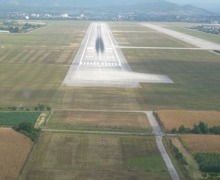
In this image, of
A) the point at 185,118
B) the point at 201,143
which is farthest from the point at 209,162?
the point at 185,118

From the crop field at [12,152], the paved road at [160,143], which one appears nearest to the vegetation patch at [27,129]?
the crop field at [12,152]

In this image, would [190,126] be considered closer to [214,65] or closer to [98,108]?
[98,108]

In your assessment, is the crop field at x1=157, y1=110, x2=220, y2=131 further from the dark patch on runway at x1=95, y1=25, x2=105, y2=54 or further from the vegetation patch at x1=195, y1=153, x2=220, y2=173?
the dark patch on runway at x1=95, y1=25, x2=105, y2=54

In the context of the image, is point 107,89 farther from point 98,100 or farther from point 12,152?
point 12,152

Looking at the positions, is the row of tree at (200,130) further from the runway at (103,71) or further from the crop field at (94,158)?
the runway at (103,71)

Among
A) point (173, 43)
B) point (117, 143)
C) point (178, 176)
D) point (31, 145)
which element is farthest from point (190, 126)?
point (173, 43)

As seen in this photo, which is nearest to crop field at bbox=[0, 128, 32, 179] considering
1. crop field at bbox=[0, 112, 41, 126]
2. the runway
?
crop field at bbox=[0, 112, 41, 126]
